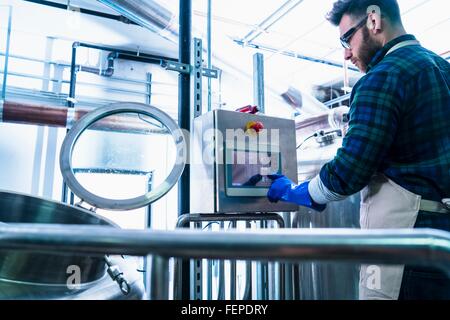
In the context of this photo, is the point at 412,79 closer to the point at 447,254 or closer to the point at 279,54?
the point at 447,254

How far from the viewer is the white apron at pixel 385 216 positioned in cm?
69

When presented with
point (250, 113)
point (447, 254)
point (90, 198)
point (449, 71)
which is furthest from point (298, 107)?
point (447, 254)

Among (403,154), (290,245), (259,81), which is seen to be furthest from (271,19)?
(290,245)

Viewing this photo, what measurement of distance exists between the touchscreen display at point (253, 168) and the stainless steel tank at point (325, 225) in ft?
0.91

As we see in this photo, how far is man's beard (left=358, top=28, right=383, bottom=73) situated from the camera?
2.75 ft

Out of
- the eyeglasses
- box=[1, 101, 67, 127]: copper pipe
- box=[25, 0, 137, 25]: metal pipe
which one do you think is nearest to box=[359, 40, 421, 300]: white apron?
the eyeglasses

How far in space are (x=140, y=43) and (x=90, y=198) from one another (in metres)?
1.80

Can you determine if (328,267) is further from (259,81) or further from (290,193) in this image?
(259,81)

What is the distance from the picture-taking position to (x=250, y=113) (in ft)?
3.48

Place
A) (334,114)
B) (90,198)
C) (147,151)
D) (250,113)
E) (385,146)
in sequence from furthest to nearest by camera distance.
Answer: (147,151) → (334,114) → (250,113) → (90,198) → (385,146)

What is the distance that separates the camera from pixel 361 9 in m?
0.84

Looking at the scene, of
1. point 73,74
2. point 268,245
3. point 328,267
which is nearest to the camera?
point 268,245

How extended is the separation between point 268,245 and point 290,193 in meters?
0.65

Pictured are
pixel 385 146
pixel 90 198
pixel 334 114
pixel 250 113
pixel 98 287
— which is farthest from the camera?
pixel 334 114
